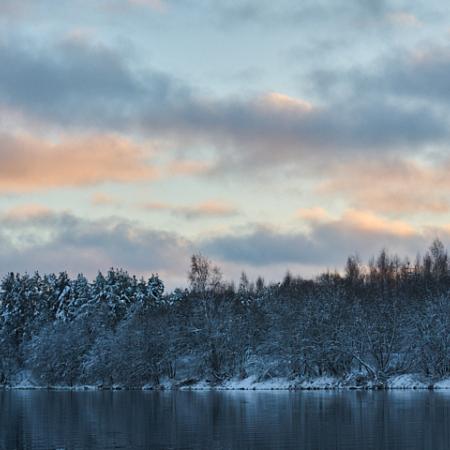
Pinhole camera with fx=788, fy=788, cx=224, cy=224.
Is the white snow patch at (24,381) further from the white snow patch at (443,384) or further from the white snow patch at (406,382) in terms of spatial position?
the white snow patch at (443,384)

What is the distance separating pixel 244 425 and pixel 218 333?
63869 mm

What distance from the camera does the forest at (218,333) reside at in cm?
9531

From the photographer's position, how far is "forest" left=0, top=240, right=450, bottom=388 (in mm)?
95312

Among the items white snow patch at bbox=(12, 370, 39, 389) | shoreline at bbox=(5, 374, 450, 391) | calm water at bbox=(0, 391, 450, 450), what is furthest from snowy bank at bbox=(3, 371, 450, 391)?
calm water at bbox=(0, 391, 450, 450)

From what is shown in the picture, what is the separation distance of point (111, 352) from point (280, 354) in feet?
99.3

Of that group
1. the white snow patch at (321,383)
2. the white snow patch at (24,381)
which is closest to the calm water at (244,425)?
the white snow patch at (321,383)

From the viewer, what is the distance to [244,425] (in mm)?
46938

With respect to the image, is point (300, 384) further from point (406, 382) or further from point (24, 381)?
point (24, 381)

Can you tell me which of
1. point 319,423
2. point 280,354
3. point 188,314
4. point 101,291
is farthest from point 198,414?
point 101,291

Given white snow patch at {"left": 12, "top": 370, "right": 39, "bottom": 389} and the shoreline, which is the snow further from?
white snow patch at {"left": 12, "top": 370, "right": 39, "bottom": 389}

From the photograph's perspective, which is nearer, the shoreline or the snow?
the snow

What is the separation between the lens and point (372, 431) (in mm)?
41094

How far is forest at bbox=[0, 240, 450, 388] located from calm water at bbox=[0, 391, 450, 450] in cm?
2620

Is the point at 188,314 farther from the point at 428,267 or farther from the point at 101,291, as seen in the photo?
the point at 428,267
